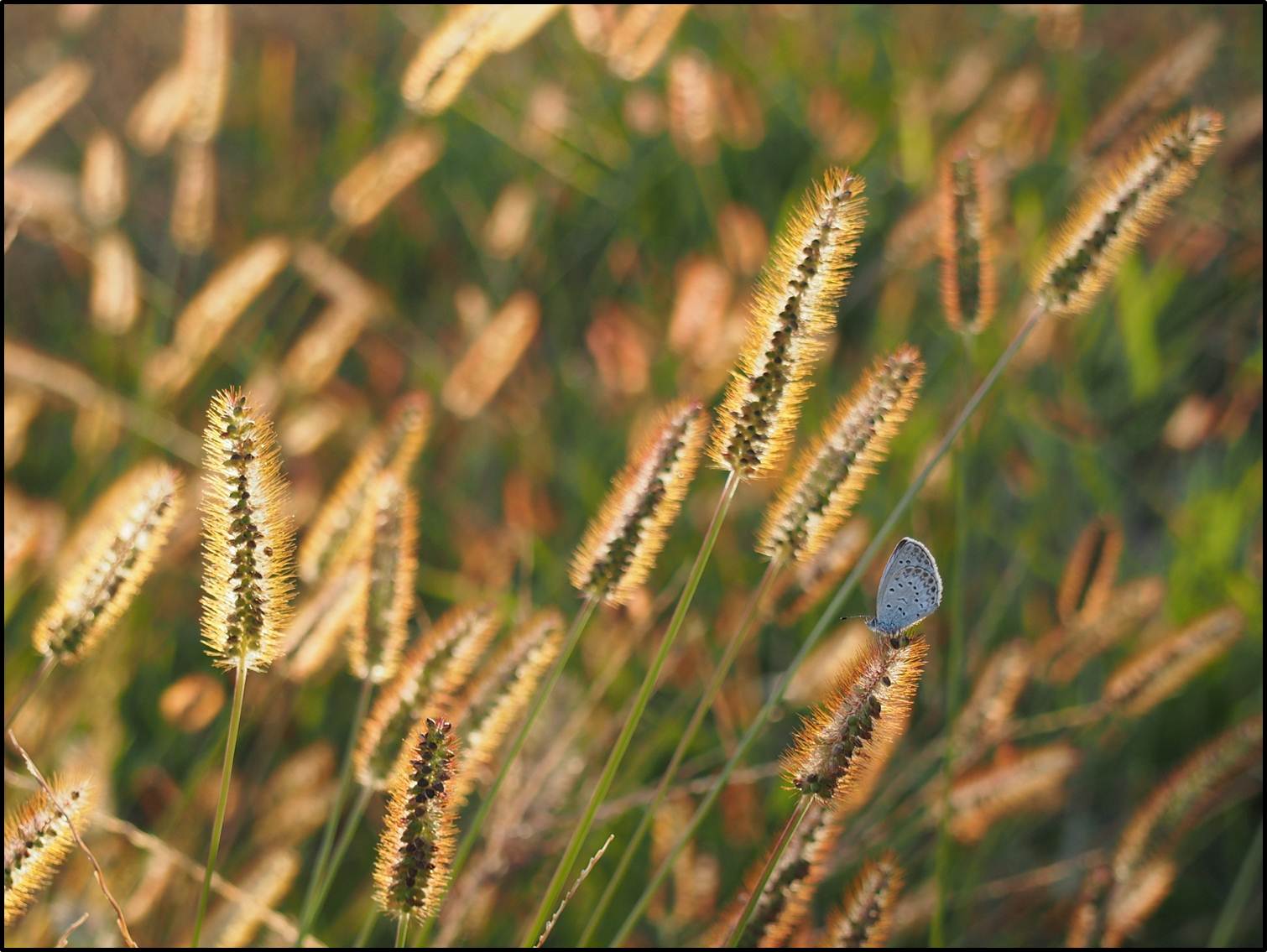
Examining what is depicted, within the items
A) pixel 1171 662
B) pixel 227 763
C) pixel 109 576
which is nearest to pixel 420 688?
pixel 227 763

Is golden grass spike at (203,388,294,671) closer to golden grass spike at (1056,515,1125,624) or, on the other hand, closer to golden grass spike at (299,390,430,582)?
golden grass spike at (299,390,430,582)

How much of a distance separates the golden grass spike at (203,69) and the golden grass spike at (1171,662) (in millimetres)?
2614

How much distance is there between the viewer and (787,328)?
1.39 meters

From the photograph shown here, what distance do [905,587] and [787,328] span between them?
13.1 inches

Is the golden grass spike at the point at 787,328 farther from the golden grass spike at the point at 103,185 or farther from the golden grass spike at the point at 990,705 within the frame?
the golden grass spike at the point at 103,185

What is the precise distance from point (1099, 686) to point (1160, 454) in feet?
3.35

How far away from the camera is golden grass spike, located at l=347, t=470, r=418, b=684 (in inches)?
65.9

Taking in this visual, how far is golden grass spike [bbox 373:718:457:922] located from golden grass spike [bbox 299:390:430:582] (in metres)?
0.67

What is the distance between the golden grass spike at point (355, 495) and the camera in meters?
1.96

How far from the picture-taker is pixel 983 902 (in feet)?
9.68

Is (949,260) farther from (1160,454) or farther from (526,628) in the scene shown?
(1160,454)

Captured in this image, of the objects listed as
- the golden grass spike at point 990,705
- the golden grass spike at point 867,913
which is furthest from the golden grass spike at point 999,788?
the golden grass spike at point 867,913

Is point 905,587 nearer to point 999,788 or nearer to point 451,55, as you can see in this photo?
point 999,788

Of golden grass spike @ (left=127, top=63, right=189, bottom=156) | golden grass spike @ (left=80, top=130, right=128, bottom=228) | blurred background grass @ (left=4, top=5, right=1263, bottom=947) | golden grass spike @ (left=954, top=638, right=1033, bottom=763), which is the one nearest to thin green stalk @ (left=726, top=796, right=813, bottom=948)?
blurred background grass @ (left=4, top=5, right=1263, bottom=947)
